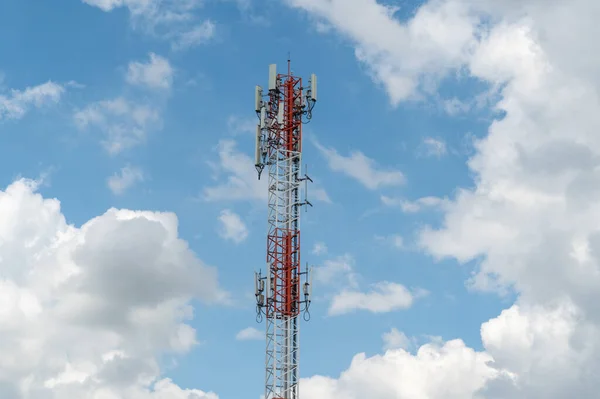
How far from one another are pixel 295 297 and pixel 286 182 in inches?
580

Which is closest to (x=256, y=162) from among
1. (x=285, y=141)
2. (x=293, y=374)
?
(x=285, y=141)

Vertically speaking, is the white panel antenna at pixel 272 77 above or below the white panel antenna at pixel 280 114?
above

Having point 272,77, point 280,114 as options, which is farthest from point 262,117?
point 272,77

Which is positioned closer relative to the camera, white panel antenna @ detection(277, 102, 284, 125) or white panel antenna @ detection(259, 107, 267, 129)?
white panel antenna @ detection(277, 102, 284, 125)

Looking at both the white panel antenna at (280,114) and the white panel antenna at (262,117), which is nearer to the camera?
the white panel antenna at (280,114)

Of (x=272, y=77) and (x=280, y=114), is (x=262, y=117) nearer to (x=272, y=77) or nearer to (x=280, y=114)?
(x=280, y=114)

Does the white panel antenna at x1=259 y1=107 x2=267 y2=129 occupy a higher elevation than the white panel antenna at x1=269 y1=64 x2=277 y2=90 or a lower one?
lower

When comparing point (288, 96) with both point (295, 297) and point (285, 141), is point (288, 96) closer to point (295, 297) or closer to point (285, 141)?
point (285, 141)

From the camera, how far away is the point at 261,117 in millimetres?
137375

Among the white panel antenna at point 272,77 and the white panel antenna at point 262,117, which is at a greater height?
the white panel antenna at point 272,77

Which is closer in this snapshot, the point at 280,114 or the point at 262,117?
the point at 280,114

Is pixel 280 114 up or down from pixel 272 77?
down

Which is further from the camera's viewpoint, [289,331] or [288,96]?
[288,96]

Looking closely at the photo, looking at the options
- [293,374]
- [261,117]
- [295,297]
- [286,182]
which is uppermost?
[261,117]
